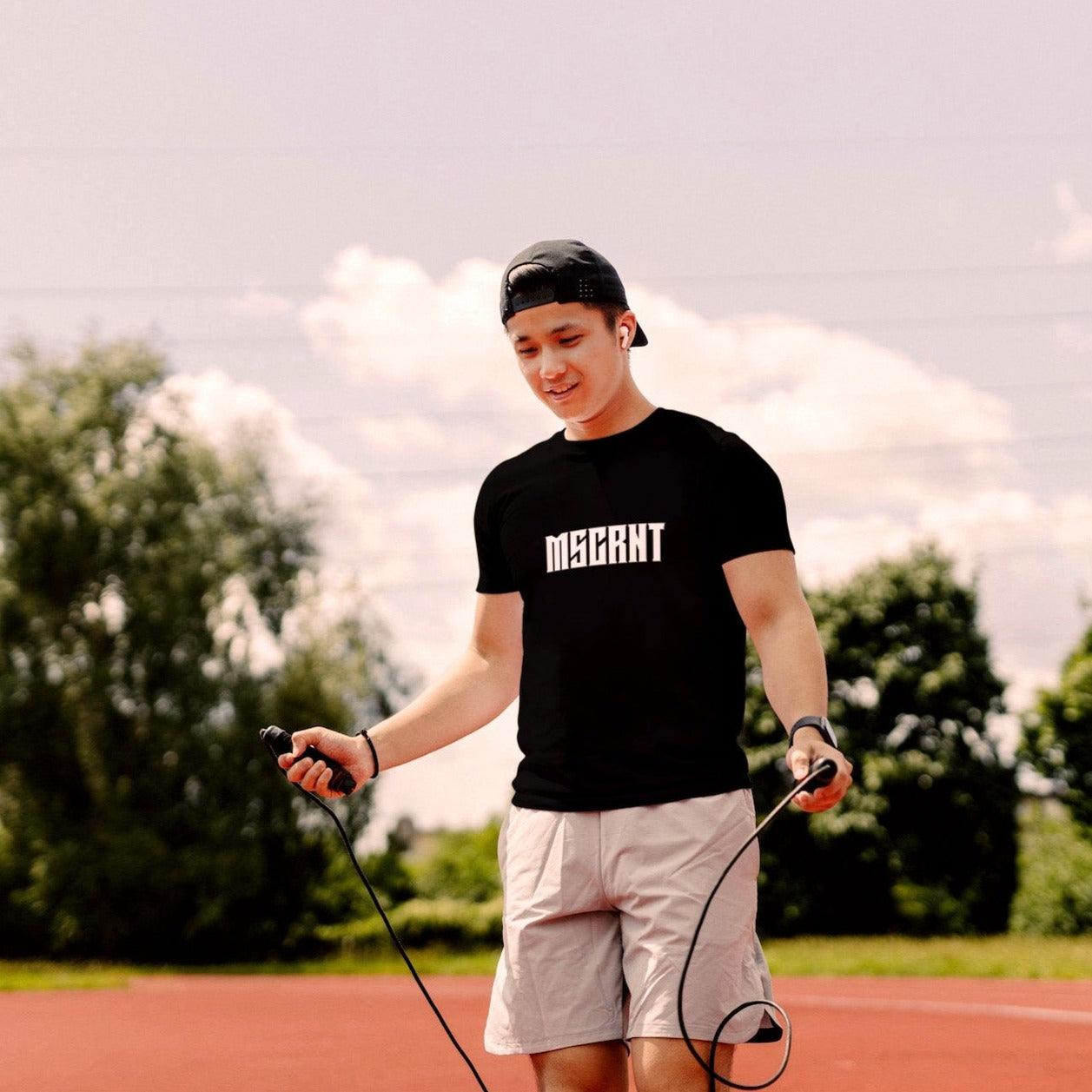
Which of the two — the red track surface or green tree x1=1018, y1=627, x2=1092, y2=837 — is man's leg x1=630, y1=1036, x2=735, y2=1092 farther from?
green tree x1=1018, y1=627, x2=1092, y2=837

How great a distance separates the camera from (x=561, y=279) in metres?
3.18

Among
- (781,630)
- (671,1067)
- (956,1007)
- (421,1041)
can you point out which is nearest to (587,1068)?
(671,1067)

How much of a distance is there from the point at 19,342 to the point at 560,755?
35715 millimetres

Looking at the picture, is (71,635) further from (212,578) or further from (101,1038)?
(101,1038)

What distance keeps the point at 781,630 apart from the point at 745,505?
0.26m

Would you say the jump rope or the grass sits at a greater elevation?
the jump rope

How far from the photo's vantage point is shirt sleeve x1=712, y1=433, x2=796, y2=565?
10.2 ft

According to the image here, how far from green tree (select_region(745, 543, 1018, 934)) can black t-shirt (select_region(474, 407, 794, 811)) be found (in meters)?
27.2

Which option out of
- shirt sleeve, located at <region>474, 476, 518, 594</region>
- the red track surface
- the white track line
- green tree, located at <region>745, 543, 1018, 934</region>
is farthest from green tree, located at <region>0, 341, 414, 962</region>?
shirt sleeve, located at <region>474, 476, 518, 594</region>

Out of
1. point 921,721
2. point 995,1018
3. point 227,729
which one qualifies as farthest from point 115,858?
point 995,1018

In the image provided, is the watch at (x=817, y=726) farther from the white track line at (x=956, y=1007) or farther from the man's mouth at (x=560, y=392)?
the white track line at (x=956, y=1007)

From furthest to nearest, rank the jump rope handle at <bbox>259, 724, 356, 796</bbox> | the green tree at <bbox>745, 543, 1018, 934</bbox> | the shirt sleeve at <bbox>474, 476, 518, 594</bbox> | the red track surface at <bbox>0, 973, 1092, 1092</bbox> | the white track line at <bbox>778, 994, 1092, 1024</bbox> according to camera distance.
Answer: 1. the green tree at <bbox>745, 543, 1018, 934</bbox>
2. the white track line at <bbox>778, 994, 1092, 1024</bbox>
3. the red track surface at <bbox>0, 973, 1092, 1092</bbox>
4. the shirt sleeve at <bbox>474, 476, 518, 594</bbox>
5. the jump rope handle at <bbox>259, 724, 356, 796</bbox>

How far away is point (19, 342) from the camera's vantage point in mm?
36219

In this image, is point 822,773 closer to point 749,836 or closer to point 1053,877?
point 749,836
